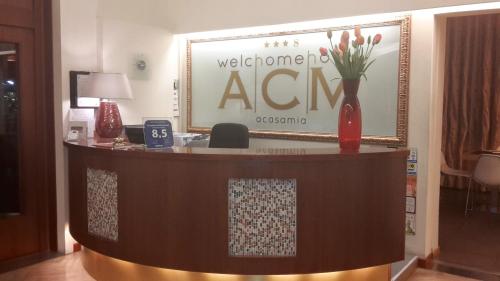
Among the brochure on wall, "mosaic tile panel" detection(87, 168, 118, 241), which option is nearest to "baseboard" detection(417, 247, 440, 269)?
the brochure on wall

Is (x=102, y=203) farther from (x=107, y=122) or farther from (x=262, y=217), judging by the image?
(x=262, y=217)

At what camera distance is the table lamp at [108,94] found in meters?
4.14

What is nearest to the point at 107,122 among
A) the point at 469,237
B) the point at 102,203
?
the point at 102,203

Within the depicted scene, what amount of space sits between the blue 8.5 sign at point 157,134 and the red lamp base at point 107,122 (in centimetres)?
99

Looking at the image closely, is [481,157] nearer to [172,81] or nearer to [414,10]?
[414,10]

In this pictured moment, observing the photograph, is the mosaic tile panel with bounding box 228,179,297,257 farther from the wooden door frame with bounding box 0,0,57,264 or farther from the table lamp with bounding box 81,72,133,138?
the wooden door frame with bounding box 0,0,57,264

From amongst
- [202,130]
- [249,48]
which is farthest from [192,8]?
[202,130]

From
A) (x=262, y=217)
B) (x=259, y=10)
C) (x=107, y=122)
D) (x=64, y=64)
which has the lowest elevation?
(x=262, y=217)

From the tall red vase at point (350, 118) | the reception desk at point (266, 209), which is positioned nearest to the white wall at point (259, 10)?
the tall red vase at point (350, 118)

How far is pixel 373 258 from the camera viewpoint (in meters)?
3.04

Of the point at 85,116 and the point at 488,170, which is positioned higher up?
the point at 85,116

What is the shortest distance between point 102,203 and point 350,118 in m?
1.85

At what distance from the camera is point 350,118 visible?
125 inches

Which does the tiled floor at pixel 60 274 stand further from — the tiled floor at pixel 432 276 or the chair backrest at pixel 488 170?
the chair backrest at pixel 488 170
